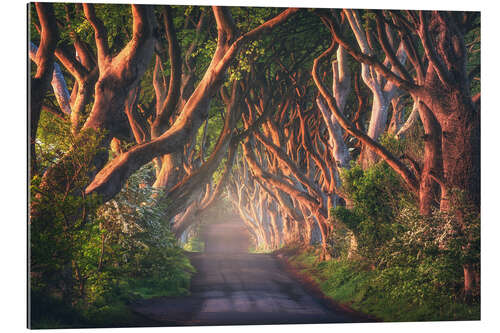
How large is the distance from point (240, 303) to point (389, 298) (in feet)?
10.2

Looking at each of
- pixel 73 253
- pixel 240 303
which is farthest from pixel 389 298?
pixel 73 253

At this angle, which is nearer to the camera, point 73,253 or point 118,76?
point 73,253

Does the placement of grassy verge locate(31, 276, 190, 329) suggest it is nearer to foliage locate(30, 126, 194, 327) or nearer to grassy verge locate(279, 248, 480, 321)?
foliage locate(30, 126, 194, 327)

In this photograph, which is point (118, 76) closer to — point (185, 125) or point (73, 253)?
point (185, 125)

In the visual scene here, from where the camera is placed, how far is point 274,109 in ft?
82.0

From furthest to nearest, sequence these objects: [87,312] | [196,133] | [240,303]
Answer: [196,133] < [240,303] < [87,312]

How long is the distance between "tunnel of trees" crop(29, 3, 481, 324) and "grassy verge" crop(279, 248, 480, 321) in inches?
13.2

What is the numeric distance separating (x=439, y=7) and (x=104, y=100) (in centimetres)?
731

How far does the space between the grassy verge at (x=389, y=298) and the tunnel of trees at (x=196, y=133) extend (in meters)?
0.33

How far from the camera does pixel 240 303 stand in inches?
538

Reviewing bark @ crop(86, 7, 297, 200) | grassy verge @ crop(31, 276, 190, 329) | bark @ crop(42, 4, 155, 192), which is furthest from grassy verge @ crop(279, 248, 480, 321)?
bark @ crop(42, 4, 155, 192)

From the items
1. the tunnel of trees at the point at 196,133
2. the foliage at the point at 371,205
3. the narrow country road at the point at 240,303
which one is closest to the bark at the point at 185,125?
the tunnel of trees at the point at 196,133
